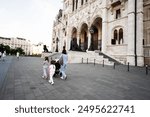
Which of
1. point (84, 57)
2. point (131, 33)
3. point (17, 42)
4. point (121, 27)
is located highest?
point (17, 42)

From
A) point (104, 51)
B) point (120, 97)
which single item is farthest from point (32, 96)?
point (104, 51)

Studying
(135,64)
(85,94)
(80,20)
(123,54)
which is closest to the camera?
(85,94)

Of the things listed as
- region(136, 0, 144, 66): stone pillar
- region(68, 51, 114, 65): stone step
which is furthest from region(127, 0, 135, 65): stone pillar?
region(68, 51, 114, 65): stone step

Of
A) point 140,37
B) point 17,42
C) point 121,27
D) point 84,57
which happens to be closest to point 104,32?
point 121,27

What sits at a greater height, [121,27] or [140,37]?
[121,27]

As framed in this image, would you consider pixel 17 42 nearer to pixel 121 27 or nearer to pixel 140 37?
pixel 121 27

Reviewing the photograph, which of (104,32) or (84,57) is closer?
(84,57)

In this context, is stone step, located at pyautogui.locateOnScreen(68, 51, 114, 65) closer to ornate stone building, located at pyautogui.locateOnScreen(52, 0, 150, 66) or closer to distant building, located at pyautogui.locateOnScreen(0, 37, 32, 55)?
ornate stone building, located at pyautogui.locateOnScreen(52, 0, 150, 66)

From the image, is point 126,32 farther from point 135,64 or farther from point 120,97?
point 120,97

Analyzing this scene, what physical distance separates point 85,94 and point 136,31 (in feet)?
61.2

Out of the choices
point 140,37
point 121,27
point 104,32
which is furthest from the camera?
point 104,32

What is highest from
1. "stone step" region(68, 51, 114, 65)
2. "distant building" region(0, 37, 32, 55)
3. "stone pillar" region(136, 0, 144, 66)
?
"distant building" region(0, 37, 32, 55)

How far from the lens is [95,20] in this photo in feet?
102

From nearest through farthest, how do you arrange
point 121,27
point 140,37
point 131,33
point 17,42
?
point 140,37 < point 131,33 < point 121,27 < point 17,42
